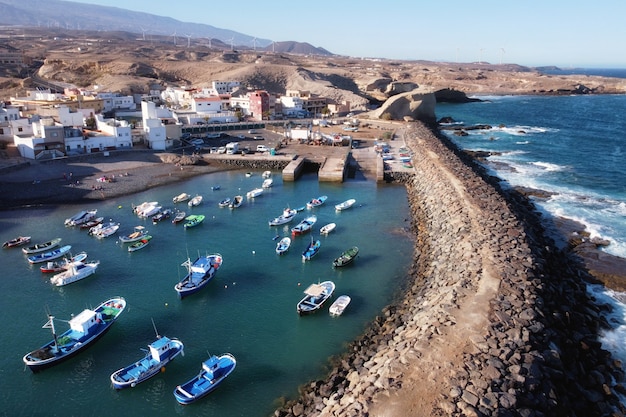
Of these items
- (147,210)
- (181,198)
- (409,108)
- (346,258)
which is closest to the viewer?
(346,258)

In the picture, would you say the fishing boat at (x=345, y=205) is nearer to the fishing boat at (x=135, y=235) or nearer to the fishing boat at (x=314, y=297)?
the fishing boat at (x=314, y=297)

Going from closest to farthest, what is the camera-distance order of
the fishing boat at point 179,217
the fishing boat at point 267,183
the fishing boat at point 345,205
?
the fishing boat at point 179,217
the fishing boat at point 345,205
the fishing boat at point 267,183

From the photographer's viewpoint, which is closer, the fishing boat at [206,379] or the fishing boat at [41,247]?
the fishing boat at [206,379]

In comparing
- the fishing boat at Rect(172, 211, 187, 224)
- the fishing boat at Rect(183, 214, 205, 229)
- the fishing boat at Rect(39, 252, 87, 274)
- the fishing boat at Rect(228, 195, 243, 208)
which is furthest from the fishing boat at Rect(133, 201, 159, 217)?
the fishing boat at Rect(39, 252, 87, 274)

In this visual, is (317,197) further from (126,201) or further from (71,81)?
(71,81)

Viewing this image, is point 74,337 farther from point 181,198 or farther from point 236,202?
point 181,198

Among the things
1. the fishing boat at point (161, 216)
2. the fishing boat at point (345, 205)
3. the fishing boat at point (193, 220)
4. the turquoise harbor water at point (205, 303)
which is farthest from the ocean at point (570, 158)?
the fishing boat at point (161, 216)

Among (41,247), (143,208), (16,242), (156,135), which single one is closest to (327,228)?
(143,208)
